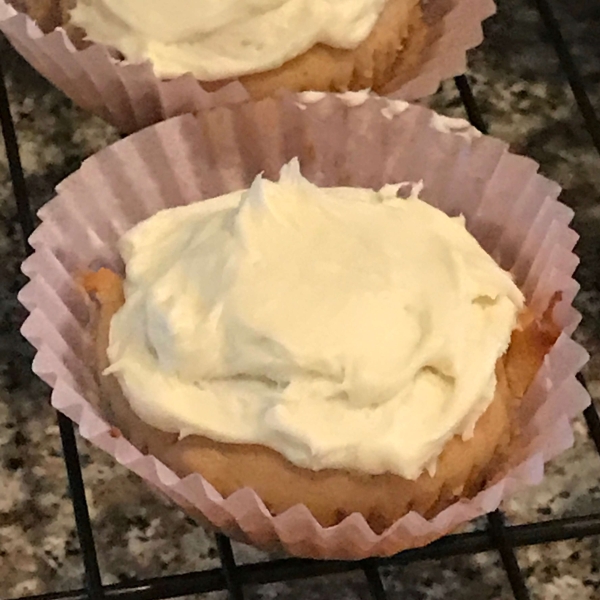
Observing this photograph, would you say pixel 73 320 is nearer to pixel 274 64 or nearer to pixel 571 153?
pixel 274 64

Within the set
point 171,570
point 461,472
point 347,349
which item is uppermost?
point 347,349

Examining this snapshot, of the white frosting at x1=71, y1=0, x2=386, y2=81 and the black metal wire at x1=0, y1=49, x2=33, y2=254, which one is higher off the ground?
the white frosting at x1=71, y1=0, x2=386, y2=81

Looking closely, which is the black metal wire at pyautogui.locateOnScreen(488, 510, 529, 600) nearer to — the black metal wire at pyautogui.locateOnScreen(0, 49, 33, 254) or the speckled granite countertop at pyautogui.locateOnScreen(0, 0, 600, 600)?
the speckled granite countertop at pyautogui.locateOnScreen(0, 0, 600, 600)

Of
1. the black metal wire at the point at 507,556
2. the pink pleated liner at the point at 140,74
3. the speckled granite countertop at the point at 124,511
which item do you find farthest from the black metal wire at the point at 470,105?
the black metal wire at the point at 507,556

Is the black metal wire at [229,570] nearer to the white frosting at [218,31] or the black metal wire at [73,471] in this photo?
the black metal wire at [73,471]

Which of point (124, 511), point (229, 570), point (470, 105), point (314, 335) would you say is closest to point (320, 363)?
point (314, 335)

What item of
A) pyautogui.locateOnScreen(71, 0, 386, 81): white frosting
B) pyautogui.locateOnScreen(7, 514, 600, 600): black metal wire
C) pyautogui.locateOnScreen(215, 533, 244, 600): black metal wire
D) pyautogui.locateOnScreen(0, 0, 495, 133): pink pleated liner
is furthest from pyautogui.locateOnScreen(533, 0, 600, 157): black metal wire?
pyautogui.locateOnScreen(215, 533, 244, 600): black metal wire

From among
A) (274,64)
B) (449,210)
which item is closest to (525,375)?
(449,210)
